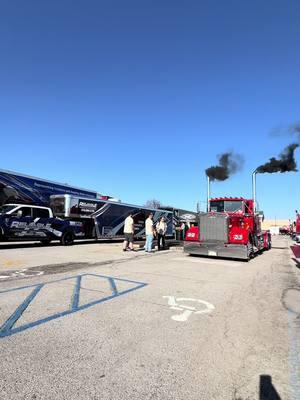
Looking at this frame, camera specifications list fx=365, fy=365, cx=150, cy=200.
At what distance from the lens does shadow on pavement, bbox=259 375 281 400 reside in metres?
3.37

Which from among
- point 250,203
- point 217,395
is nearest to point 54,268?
point 217,395

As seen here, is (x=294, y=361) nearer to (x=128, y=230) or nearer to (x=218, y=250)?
(x=218, y=250)

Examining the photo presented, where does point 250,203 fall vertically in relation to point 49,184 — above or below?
below

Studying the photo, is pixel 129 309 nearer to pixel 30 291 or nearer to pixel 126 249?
pixel 30 291

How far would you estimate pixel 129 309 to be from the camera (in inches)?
248

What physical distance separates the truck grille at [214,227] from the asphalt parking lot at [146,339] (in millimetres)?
6487

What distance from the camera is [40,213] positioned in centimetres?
1956

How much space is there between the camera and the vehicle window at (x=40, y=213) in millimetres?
19234

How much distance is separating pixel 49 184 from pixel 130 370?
21726 mm

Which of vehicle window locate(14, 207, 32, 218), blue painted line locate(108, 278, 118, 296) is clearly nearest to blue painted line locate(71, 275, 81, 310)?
blue painted line locate(108, 278, 118, 296)

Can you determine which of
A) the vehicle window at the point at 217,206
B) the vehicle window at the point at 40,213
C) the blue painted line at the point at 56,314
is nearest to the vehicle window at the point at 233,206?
the vehicle window at the point at 217,206

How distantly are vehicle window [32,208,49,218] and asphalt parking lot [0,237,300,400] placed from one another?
10.5m

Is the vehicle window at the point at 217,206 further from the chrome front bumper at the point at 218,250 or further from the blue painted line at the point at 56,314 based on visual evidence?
the blue painted line at the point at 56,314

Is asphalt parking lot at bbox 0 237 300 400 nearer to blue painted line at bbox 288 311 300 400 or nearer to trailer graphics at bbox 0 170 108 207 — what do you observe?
blue painted line at bbox 288 311 300 400
